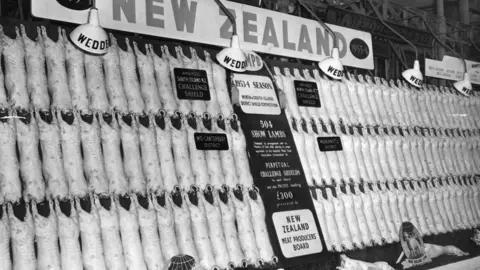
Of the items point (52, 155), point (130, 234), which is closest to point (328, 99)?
point (130, 234)

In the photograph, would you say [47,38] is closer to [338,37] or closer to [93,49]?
[93,49]

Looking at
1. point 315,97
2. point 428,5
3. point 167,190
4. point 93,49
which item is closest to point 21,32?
point 93,49

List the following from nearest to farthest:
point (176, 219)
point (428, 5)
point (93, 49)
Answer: point (93, 49) → point (176, 219) → point (428, 5)

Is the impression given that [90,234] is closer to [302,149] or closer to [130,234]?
[130,234]

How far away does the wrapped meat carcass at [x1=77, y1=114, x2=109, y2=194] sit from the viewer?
3.17m

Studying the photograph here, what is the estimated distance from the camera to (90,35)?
3.15m

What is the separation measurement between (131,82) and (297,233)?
1.54m

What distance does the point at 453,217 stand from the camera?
5.19 meters

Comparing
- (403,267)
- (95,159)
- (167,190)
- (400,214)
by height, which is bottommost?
(403,267)

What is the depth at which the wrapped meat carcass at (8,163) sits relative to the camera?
2881 mm

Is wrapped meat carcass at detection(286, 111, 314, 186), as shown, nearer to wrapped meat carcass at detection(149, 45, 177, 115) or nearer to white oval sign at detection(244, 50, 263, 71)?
white oval sign at detection(244, 50, 263, 71)

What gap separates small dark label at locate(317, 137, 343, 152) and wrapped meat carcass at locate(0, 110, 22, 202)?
2.31 metres

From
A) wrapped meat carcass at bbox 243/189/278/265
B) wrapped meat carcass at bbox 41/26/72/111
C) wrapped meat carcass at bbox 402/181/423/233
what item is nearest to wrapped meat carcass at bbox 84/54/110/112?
wrapped meat carcass at bbox 41/26/72/111

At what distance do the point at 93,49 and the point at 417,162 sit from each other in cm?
320
